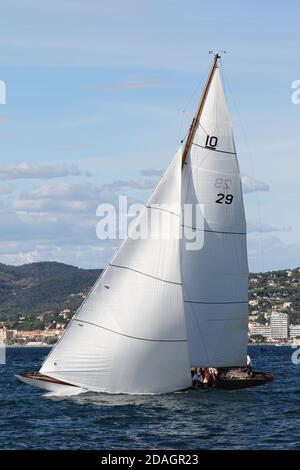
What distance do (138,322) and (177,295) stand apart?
95.3 inches

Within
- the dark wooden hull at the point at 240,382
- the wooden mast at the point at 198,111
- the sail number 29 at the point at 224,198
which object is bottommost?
the dark wooden hull at the point at 240,382

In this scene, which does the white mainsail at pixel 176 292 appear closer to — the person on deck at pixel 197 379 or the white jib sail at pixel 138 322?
the white jib sail at pixel 138 322

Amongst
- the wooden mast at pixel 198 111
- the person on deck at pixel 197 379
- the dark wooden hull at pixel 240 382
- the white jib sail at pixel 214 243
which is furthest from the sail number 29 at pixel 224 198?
the dark wooden hull at pixel 240 382

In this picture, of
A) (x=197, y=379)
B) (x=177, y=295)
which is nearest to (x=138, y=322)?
(x=177, y=295)

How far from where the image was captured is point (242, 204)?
58.1 meters

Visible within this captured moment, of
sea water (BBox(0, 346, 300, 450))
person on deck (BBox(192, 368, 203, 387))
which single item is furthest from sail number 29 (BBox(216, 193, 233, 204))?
sea water (BBox(0, 346, 300, 450))

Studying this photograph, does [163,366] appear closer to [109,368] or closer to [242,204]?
[109,368]

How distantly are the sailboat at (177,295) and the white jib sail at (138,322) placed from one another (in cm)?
5

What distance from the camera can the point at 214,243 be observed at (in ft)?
189

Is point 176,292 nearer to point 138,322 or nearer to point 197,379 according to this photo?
point 138,322

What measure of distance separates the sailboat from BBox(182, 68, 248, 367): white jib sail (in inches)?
2.0

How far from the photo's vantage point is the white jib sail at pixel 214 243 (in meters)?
57.1
